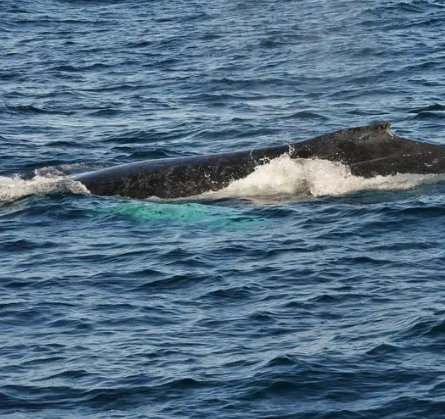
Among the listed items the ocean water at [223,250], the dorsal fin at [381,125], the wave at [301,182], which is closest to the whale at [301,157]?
the dorsal fin at [381,125]

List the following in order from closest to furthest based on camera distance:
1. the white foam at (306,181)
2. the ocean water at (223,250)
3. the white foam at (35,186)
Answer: the ocean water at (223,250), the white foam at (306,181), the white foam at (35,186)

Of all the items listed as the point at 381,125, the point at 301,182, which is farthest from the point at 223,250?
the point at 381,125

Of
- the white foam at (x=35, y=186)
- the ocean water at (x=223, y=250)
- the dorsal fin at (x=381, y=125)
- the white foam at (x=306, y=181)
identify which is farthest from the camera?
the white foam at (x=35, y=186)

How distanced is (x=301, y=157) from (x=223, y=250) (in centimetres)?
419

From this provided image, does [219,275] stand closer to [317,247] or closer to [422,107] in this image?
[317,247]

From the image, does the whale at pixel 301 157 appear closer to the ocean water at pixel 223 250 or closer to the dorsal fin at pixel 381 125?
the dorsal fin at pixel 381 125

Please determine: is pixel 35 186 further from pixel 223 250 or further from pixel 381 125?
pixel 381 125

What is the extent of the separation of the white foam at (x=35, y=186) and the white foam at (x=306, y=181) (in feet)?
9.47

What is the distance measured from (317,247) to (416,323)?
4.28 metres

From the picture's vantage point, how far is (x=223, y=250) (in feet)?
69.0

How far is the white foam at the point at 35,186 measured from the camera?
990 inches

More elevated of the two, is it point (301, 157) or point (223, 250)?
point (301, 157)

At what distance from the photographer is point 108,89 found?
38312 mm

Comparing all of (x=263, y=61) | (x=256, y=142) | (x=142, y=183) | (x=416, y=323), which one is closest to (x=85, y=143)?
(x=256, y=142)
